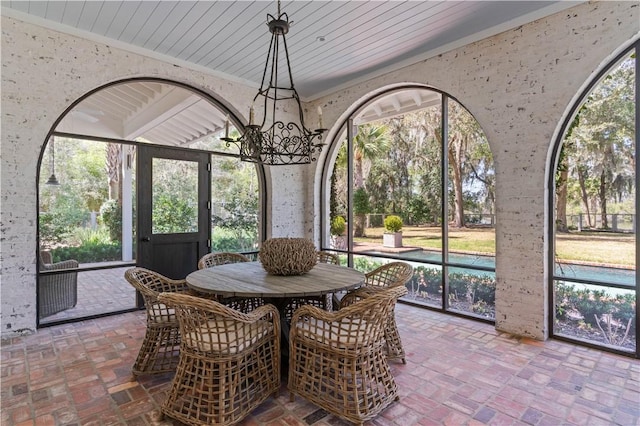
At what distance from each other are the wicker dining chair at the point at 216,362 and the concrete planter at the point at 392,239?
2.91 metres

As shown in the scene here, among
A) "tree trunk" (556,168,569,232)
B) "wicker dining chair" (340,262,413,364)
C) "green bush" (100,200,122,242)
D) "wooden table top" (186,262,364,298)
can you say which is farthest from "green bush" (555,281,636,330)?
"green bush" (100,200,122,242)

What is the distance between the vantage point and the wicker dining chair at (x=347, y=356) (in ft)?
6.53

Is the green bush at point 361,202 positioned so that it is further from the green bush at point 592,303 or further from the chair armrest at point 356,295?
the green bush at point 592,303

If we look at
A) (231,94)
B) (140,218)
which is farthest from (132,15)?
(140,218)

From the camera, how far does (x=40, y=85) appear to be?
3402 mm

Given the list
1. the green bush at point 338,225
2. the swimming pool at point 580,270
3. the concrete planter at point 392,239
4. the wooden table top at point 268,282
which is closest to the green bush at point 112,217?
the wooden table top at point 268,282

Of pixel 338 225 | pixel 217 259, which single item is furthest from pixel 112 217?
pixel 338 225

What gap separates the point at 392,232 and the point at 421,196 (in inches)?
27.4

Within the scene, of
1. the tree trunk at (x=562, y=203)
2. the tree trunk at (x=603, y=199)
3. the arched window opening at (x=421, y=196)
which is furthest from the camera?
the arched window opening at (x=421, y=196)

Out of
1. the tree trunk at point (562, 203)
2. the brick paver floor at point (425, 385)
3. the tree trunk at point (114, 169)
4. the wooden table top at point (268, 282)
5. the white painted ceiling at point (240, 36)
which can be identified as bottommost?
the brick paver floor at point (425, 385)

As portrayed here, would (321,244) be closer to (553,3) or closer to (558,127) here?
(558,127)

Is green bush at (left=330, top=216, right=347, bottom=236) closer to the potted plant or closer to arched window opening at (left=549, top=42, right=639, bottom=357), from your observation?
the potted plant

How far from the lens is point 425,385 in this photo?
7.95 ft

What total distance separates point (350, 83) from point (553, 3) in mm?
2591
